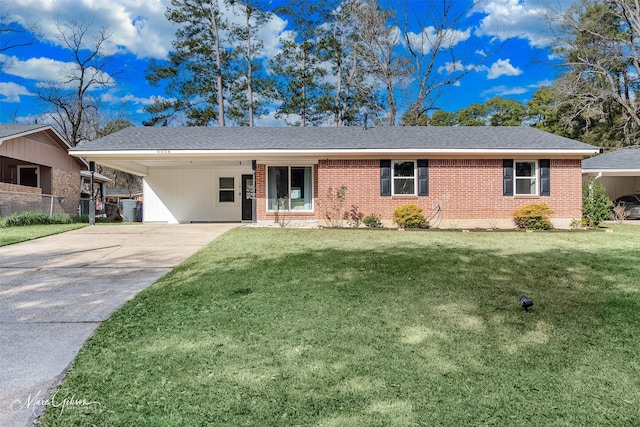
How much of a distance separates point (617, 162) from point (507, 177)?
8.88 m

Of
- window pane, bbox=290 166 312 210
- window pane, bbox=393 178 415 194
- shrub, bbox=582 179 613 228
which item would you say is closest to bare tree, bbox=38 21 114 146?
window pane, bbox=290 166 312 210

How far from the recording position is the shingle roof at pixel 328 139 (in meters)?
12.6

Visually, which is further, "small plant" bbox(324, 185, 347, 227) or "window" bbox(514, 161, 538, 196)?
"window" bbox(514, 161, 538, 196)

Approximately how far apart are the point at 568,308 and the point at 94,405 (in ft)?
14.6

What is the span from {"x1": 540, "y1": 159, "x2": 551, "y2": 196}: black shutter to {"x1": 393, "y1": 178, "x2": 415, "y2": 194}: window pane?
15.0 feet

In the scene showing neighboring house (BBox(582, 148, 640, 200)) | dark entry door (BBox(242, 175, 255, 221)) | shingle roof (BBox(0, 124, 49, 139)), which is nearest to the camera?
shingle roof (BBox(0, 124, 49, 139))

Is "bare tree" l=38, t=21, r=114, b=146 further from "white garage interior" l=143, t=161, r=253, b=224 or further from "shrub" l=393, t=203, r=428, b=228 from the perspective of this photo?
"shrub" l=393, t=203, r=428, b=228

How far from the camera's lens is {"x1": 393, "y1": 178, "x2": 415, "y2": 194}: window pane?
1300 cm

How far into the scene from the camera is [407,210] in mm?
12242

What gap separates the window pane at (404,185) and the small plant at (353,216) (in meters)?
1.64

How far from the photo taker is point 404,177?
13.0m

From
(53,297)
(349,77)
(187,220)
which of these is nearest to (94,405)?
(53,297)

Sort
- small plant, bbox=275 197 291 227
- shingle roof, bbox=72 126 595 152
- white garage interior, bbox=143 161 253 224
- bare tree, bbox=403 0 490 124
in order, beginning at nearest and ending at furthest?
shingle roof, bbox=72 126 595 152
small plant, bbox=275 197 291 227
white garage interior, bbox=143 161 253 224
bare tree, bbox=403 0 490 124

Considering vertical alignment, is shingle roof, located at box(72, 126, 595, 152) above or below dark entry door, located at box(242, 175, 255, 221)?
above
